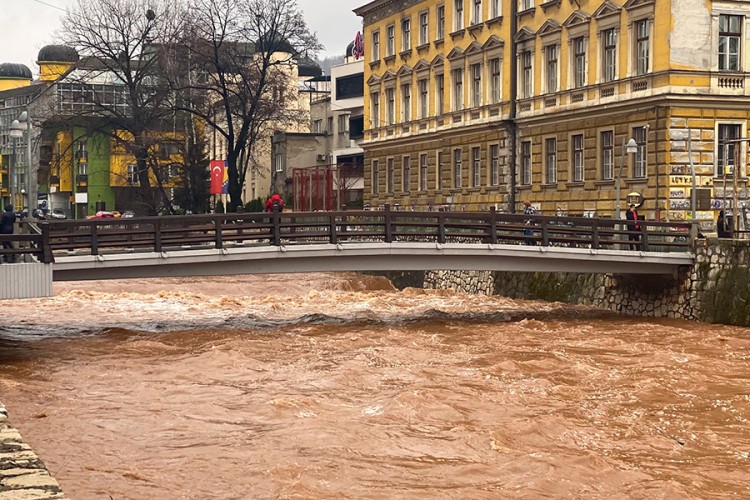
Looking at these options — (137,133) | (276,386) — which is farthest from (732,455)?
(137,133)

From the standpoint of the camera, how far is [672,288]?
1236 inches

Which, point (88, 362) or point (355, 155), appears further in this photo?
point (355, 155)

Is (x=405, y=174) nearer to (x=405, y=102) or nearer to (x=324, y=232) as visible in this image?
(x=405, y=102)

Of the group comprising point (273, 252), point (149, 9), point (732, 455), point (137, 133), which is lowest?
point (732, 455)

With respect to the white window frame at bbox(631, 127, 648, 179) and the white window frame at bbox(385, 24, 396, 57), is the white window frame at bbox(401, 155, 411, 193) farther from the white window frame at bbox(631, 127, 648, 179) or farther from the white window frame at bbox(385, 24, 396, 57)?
the white window frame at bbox(631, 127, 648, 179)

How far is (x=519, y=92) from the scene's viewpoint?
1822 inches

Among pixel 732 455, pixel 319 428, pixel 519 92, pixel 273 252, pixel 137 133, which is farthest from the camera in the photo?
pixel 137 133

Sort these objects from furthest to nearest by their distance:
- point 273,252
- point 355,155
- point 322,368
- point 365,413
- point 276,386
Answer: point 355,155 → point 273,252 → point 322,368 → point 276,386 → point 365,413

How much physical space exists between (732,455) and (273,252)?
46.8ft

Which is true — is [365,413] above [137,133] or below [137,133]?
below

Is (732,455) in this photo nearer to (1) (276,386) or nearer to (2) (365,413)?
(2) (365,413)

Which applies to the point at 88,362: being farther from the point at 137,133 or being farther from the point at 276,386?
the point at 137,133

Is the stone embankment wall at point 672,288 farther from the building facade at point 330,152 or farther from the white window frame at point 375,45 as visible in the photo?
the building facade at point 330,152

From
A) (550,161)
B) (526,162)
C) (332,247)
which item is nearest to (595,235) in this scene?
(332,247)
